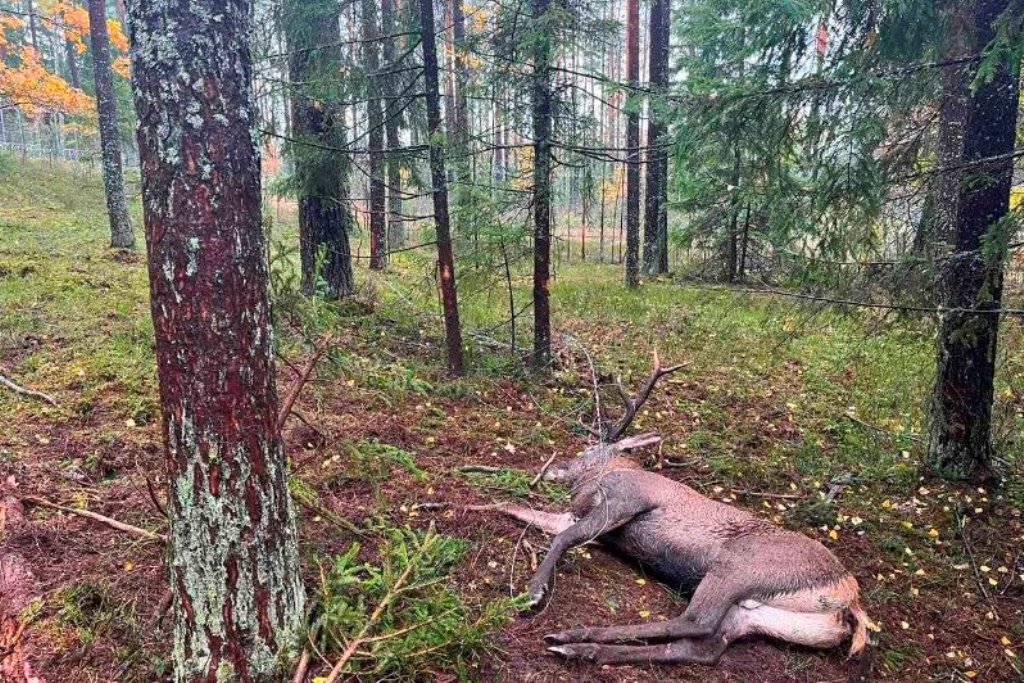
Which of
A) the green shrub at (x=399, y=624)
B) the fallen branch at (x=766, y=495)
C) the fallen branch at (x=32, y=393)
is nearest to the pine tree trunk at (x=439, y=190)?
the fallen branch at (x=766, y=495)

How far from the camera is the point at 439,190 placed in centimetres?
674

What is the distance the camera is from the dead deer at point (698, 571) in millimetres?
3461

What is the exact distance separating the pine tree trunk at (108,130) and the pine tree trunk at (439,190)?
8.61 m

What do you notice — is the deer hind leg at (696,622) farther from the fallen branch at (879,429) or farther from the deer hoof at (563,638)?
the fallen branch at (879,429)

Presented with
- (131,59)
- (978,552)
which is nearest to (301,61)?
(131,59)

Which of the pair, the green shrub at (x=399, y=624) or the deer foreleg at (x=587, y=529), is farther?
the deer foreleg at (x=587, y=529)

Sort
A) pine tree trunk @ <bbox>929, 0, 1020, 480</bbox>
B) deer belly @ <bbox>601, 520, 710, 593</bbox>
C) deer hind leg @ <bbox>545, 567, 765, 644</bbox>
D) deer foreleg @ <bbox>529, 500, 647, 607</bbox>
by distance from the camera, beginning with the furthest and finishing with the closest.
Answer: pine tree trunk @ <bbox>929, 0, 1020, 480</bbox>, deer belly @ <bbox>601, 520, 710, 593</bbox>, deer foreleg @ <bbox>529, 500, 647, 607</bbox>, deer hind leg @ <bbox>545, 567, 765, 644</bbox>

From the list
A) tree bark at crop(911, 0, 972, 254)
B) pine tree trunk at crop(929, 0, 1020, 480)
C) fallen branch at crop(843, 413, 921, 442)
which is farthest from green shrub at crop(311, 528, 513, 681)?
fallen branch at crop(843, 413, 921, 442)

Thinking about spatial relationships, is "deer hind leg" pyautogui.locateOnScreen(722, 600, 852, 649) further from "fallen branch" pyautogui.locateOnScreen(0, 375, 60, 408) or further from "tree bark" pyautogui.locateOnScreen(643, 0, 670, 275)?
"tree bark" pyautogui.locateOnScreen(643, 0, 670, 275)

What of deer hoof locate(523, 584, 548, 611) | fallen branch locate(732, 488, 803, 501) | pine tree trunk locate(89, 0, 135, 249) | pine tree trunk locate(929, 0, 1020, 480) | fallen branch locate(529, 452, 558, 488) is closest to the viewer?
deer hoof locate(523, 584, 548, 611)

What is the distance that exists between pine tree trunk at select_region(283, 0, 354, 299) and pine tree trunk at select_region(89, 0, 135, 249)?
5.93 meters

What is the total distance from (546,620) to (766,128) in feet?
13.6

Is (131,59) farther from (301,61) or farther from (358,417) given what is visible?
(301,61)

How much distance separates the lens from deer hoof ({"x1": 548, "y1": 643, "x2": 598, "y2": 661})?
128 inches
